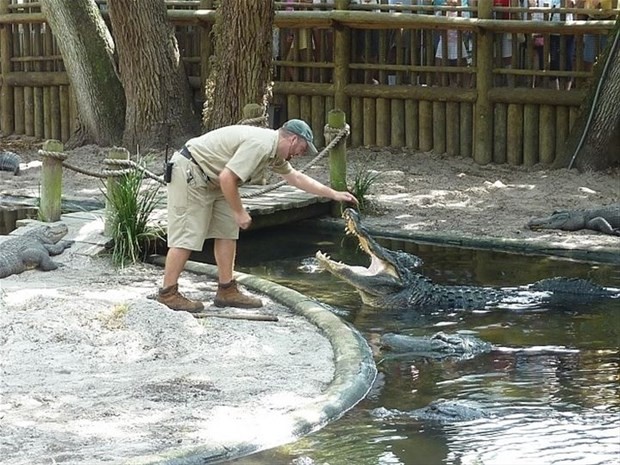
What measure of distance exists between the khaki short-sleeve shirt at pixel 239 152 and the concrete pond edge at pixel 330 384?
889 millimetres

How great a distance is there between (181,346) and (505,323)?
2.26 m

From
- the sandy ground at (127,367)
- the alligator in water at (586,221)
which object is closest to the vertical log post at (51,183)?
the sandy ground at (127,367)

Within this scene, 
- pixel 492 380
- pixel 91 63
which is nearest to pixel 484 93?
pixel 91 63

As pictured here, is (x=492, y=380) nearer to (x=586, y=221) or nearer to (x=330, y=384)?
(x=330, y=384)

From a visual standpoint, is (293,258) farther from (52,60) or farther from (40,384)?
(52,60)

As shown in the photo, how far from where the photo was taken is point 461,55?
14008 mm

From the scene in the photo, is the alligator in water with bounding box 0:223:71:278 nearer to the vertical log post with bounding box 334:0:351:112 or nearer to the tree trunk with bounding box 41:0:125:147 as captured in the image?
the tree trunk with bounding box 41:0:125:147

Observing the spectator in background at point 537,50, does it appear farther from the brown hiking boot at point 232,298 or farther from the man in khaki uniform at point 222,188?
the brown hiking boot at point 232,298

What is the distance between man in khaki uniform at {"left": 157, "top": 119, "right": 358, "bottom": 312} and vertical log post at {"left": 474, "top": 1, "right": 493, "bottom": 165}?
247 inches

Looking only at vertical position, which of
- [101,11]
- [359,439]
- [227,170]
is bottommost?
[359,439]

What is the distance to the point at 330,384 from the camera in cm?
634

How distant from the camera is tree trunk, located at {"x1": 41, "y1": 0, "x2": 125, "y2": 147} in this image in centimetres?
1459

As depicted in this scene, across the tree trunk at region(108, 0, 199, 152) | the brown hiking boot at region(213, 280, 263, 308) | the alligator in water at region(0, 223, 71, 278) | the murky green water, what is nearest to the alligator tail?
the murky green water

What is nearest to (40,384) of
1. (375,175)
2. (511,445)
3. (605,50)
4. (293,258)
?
(511,445)
